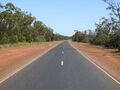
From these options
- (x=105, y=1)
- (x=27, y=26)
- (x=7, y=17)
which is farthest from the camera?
(x=27, y=26)

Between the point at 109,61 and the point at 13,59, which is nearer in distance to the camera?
the point at 109,61

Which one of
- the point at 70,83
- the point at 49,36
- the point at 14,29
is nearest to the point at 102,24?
the point at 14,29

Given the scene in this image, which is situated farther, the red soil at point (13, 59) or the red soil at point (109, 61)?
the red soil at point (13, 59)

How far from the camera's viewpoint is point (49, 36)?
19225 centimetres

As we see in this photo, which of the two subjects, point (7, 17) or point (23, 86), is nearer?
point (23, 86)

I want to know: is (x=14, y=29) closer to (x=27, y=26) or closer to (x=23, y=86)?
(x=27, y=26)

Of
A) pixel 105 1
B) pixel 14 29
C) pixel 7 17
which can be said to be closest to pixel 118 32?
pixel 105 1

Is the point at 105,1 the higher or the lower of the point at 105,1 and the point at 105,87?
the higher

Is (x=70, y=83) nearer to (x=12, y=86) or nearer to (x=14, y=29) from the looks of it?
(x=12, y=86)

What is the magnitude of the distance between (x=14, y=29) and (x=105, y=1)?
36002 millimetres

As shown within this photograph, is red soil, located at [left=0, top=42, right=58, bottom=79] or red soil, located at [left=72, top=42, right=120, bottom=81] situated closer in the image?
red soil, located at [left=72, top=42, right=120, bottom=81]

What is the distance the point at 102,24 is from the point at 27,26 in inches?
1225

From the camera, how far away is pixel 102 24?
8688 centimetres

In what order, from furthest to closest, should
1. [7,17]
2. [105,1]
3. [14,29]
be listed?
[14,29]
[7,17]
[105,1]
